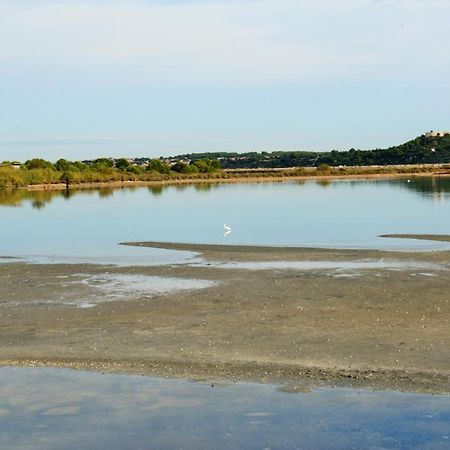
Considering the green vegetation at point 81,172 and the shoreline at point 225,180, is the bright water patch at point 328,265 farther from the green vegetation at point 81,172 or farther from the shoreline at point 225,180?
the green vegetation at point 81,172

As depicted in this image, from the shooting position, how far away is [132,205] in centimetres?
6688

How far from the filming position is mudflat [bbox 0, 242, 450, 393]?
12781 mm

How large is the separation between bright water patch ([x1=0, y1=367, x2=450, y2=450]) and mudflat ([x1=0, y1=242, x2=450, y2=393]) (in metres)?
0.57

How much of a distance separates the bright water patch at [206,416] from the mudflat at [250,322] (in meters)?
0.57

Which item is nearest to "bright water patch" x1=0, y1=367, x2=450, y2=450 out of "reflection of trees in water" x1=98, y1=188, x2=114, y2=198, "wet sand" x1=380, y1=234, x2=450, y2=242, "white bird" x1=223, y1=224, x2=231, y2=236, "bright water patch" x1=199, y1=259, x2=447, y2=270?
"bright water patch" x1=199, y1=259, x2=447, y2=270

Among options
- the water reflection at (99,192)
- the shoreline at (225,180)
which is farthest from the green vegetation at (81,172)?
the water reflection at (99,192)

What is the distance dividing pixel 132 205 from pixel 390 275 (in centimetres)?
4621

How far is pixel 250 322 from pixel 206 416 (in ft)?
18.1

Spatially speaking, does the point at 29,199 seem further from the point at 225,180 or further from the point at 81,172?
the point at 225,180

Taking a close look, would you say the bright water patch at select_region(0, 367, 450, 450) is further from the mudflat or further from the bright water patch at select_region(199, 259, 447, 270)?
the bright water patch at select_region(199, 259, 447, 270)

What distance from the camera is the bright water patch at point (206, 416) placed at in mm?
9773

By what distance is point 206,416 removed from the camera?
Answer: 1068cm

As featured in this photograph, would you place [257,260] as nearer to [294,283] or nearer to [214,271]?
[214,271]

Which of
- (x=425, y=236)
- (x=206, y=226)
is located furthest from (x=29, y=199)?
(x=425, y=236)
